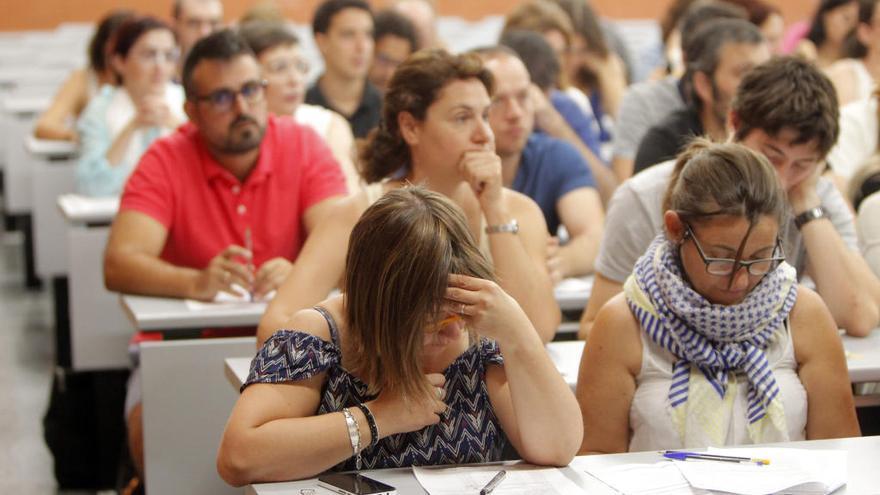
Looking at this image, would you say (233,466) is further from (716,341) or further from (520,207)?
(520,207)

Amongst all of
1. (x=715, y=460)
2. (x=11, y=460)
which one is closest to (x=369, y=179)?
(x=715, y=460)

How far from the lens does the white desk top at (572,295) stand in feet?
10.5

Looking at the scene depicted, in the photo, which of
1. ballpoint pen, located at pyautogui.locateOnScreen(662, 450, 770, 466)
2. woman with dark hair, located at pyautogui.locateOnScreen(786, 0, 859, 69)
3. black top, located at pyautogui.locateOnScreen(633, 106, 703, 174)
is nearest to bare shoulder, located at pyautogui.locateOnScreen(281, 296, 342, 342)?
ballpoint pen, located at pyautogui.locateOnScreen(662, 450, 770, 466)

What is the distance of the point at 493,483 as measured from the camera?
1812 millimetres

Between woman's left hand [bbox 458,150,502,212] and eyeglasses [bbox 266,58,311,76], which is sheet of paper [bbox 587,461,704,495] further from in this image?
eyeglasses [bbox 266,58,311,76]

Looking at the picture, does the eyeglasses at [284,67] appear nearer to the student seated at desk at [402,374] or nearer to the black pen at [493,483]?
the student seated at desk at [402,374]

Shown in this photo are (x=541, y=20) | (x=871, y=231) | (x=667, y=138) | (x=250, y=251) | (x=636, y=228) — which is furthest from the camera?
(x=541, y=20)

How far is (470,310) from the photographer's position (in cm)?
187

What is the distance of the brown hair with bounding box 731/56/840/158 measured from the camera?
2.77 metres

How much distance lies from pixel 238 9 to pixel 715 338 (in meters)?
12.1

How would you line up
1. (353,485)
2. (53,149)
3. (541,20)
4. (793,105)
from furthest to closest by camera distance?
(541,20), (53,149), (793,105), (353,485)

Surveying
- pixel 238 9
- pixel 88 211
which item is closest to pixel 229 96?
pixel 88 211

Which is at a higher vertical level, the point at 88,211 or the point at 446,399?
the point at 446,399

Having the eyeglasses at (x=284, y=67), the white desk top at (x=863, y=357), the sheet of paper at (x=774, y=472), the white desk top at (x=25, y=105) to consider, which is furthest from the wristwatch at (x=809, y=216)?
the white desk top at (x=25, y=105)
